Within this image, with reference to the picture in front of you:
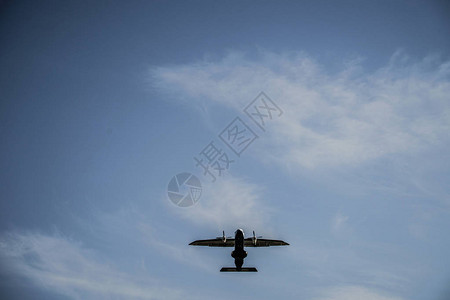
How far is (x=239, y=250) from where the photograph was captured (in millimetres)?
60406

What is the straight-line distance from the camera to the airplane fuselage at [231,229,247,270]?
59.0m

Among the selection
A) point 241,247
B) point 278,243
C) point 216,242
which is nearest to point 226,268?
point 241,247

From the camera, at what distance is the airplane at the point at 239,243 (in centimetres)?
5966

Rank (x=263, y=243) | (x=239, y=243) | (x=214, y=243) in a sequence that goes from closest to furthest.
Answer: (x=239, y=243) → (x=263, y=243) → (x=214, y=243)

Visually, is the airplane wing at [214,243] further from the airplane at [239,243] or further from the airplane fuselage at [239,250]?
the airplane fuselage at [239,250]

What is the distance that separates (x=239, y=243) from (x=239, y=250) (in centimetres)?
161

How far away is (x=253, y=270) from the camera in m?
60.6

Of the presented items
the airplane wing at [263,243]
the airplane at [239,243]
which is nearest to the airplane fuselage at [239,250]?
the airplane at [239,243]

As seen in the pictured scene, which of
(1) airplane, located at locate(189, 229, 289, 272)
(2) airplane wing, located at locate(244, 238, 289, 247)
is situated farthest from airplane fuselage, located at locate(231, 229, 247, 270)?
(2) airplane wing, located at locate(244, 238, 289, 247)

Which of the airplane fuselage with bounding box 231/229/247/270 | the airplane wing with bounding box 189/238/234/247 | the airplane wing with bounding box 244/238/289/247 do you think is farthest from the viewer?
the airplane wing with bounding box 189/238/234/247

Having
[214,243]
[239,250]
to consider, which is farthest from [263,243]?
[239,250]

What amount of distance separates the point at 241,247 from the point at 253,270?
465cm

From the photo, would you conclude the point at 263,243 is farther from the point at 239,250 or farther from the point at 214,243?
the point at 239,250

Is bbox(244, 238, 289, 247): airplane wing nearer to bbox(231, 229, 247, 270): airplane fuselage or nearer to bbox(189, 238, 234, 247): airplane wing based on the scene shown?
bbox(189, 238, 234, 247): airplane wing
